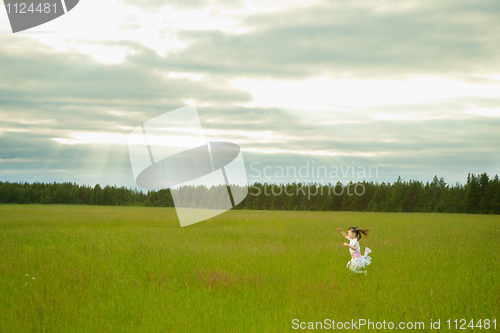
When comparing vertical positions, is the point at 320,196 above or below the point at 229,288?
below

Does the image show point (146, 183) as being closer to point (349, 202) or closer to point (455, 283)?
point (455, 283)

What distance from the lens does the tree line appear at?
258 feet

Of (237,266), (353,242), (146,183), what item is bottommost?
(237,266)

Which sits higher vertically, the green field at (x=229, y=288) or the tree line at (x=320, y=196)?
the green field at (x=229, y=288)

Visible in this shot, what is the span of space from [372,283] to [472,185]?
273 feet

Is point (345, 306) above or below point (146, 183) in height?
below

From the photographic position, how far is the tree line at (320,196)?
78.6 meters

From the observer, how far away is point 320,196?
11469cm

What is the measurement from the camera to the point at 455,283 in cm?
912

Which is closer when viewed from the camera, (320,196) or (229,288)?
(229,288)

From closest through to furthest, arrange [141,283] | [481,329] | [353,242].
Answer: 1. [481,329]
2. [353,242]
3. [141,283]

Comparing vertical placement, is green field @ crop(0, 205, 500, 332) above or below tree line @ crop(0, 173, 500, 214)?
above

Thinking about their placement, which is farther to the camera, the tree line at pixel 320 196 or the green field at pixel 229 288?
the tree line at pixel 320 196

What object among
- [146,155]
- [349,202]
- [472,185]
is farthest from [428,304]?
[349,202]
